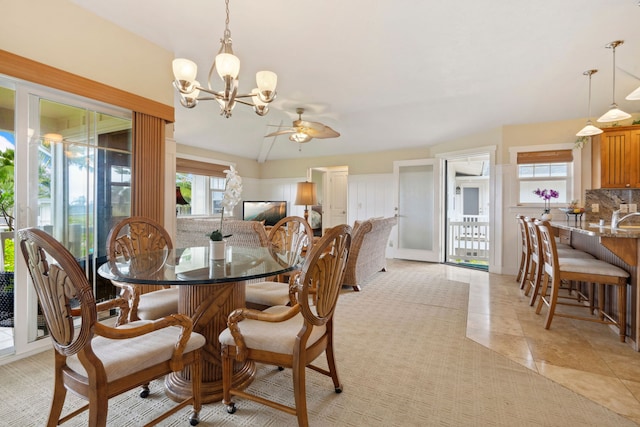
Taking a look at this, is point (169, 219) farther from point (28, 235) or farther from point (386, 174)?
point (386, 174)

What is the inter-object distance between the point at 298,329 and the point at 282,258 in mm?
585

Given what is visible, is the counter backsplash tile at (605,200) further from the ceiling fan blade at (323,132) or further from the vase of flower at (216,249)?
the vase of flower at (216,249)

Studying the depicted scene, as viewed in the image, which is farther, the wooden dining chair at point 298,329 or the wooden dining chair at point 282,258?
the wooden dining chair at point 282,258

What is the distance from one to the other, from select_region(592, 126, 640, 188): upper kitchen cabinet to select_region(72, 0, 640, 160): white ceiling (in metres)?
0.43

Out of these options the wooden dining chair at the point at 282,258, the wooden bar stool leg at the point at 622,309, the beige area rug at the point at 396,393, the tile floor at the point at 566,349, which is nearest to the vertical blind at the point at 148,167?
the wooden dining chair at the point at 282,258

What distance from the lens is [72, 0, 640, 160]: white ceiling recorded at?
8.32 feet

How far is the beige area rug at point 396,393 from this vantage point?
1561 millimetres

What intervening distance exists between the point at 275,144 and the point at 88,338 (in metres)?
6.43

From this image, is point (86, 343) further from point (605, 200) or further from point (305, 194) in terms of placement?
point (605, 200)

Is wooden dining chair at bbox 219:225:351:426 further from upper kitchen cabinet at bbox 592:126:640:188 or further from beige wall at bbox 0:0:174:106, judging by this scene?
upper kitchen cabinet at bbox 592:126:640:188

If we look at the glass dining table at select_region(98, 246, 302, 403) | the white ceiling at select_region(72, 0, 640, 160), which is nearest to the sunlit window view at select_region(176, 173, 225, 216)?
the white ceiling at select_region(72, 0, 640, 160)

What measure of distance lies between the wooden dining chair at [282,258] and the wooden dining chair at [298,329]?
1.34 feet

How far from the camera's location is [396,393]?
5.87 ft

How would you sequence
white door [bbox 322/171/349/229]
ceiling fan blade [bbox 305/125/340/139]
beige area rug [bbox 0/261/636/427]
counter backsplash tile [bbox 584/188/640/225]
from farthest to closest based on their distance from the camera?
white door [bbox 322/171/349/229] → counter backsplash tile [bbox 584/188/640/225] → ceiling fan blade [bbox 305/125/340/139] → beige area rug [bbox 0/261/636/427]
